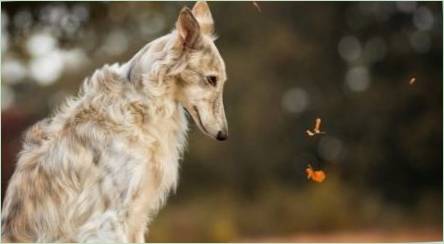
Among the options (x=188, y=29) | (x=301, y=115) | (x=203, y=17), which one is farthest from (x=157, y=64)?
(x=301, y=115)

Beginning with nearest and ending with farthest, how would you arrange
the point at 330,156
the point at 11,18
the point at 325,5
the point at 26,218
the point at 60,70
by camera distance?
the point at 26,218 → the point at 11,18 → the point at 60,70 → the point at 330,156 → the point at 325,5

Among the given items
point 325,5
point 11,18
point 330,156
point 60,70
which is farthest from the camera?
point 325,5

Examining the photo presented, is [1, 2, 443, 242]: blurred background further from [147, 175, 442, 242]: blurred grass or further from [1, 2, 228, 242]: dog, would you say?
[1, 2, 228, 242]: dog

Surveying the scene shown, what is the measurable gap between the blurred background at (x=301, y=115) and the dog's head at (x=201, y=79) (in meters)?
4.80

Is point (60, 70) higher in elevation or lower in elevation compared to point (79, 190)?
higher

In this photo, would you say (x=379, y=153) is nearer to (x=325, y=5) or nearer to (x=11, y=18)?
(x=325, y=5)

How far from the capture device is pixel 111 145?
15.4 ft

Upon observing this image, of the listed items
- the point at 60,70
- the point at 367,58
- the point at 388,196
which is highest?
the point at 367,58

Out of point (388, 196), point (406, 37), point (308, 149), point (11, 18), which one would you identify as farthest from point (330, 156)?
→ point (11, 18)

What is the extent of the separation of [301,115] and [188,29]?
6883 millimetres

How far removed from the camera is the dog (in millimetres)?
4664

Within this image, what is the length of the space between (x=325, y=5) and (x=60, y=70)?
4.15 meters

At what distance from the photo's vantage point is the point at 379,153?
1109 cm

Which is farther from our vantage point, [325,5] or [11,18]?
[325,5]
